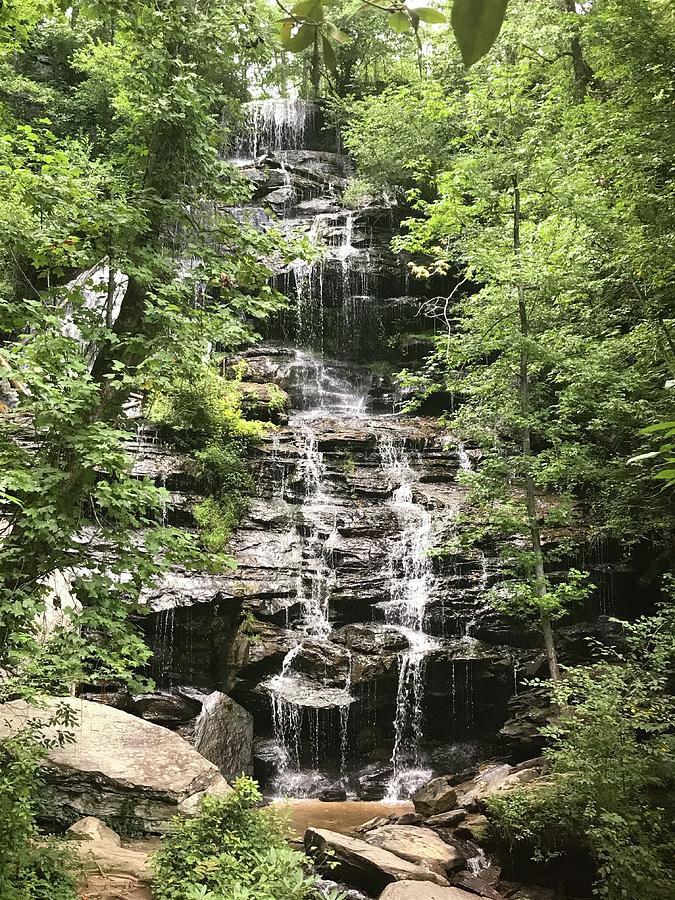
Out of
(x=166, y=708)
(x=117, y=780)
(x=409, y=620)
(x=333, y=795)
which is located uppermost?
(x=409, y=620)

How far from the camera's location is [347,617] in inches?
472

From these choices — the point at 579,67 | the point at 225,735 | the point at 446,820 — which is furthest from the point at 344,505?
the point at 579,67

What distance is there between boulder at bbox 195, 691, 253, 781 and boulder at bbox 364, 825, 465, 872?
111 inches

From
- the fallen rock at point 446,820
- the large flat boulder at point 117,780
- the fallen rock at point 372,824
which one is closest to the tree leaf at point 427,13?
the large flat boulder at point 117,780

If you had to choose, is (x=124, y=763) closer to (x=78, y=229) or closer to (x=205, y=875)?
(x=205, y=875)

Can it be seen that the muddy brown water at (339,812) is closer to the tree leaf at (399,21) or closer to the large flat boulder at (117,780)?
the large flat boulder at (117,780)

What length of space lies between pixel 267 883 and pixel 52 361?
4.02 meters

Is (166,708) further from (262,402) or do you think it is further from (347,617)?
(262,402)

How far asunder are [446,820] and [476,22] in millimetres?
8798

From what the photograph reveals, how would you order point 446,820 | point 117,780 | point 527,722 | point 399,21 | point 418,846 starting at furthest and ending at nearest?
point 527,722, point 446,820, point 418,846, point 117,780, point 399,21

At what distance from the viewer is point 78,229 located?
192 inches

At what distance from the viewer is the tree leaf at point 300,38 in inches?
48.4

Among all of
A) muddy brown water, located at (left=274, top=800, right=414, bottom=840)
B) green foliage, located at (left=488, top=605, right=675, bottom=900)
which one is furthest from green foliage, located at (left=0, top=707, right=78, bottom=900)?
muddy brown water, located at (left=274, top=800, right=414, bottom=840)

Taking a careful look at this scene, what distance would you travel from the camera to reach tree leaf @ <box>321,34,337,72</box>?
1260 mm
